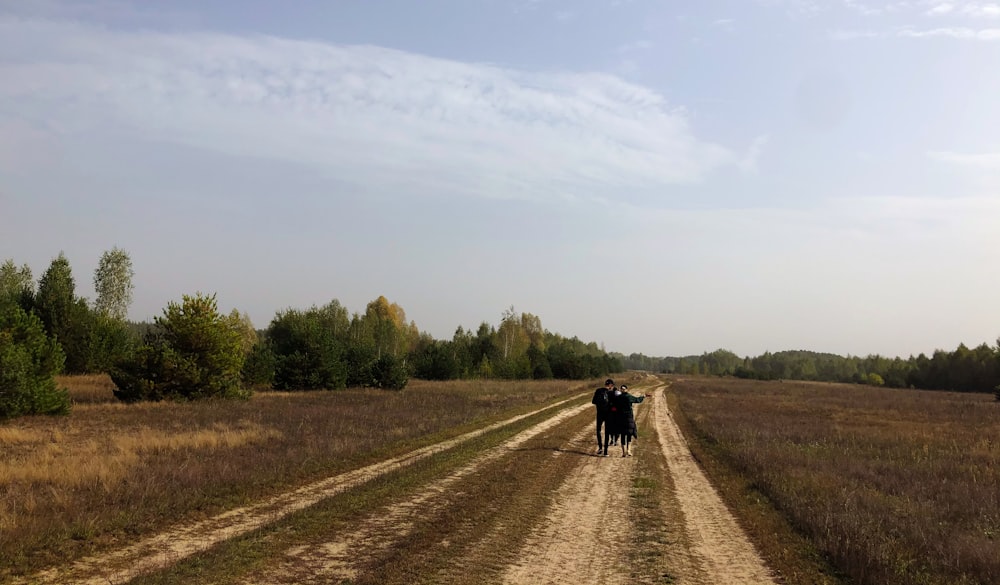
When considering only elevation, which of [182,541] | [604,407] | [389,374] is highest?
[604,407]

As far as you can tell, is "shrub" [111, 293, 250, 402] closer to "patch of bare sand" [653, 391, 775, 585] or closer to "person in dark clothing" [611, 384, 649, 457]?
"person in dark clothing" [611, 384, 649, 457]

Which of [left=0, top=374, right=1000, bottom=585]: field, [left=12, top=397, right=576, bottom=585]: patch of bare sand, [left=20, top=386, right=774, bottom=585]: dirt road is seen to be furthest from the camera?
[left=0, top=374, right=1000, bottom=585]: field

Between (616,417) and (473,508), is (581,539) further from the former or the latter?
(616,417)

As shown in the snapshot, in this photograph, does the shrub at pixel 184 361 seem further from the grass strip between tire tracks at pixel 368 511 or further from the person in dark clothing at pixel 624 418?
the person in dark clothing at pixel 624 418

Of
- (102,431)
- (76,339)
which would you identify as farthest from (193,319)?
(76,339)

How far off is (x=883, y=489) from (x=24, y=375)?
29012 millimetres

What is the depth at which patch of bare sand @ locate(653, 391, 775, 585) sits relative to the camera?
7363 millimetres

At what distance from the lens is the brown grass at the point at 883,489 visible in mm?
8047

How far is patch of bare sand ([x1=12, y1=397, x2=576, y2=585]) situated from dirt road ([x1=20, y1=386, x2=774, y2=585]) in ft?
0.06

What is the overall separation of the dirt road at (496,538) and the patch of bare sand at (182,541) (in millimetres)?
18

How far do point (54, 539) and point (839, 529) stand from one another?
37.7ft

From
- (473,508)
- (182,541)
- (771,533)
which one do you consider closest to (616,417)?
(771,533)

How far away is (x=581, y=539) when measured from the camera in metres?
8.72

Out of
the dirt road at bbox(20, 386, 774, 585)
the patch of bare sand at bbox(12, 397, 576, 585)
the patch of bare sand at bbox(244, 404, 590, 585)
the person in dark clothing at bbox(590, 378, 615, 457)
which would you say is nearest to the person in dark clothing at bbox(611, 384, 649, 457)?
the person in dark clothing at bbox(590, 378, 615, 457)
